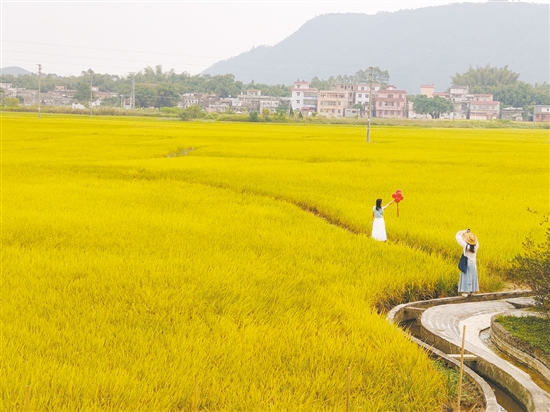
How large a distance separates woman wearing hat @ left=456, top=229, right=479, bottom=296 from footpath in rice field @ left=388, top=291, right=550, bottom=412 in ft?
0.50

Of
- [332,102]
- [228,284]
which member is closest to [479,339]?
[228,284]

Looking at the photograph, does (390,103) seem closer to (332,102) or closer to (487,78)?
(332,102)

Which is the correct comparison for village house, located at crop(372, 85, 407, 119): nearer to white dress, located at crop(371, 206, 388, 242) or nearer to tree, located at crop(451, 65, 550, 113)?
tree, located at crop(451, 65, 550, 113)

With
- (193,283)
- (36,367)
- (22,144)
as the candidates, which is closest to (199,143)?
(22,144)

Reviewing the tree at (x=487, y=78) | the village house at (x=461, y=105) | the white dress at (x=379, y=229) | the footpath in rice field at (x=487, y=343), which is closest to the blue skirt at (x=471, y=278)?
the footpath in rice field at (x=487, y=343)

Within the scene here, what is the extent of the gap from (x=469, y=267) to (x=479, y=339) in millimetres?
1001

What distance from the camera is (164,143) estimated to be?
2477 centimetres

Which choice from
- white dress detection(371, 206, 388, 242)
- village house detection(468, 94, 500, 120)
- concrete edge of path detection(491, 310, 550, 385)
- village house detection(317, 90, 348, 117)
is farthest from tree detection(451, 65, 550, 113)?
concrete edge of path detection(491, 310, 550, 385)

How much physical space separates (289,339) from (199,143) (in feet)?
71.1

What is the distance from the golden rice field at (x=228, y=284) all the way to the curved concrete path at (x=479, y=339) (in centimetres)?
49

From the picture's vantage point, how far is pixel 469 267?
6.02 m

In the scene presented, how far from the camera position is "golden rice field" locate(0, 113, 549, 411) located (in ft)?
11.6

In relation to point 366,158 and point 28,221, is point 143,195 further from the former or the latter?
point 366,158

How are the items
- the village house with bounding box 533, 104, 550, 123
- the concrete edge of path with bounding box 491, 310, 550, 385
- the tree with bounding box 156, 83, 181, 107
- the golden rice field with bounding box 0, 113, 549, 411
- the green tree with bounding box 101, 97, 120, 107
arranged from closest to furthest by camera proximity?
the golden rice field with bounding box 0, 113, 549, 411 < the concrete edge of path with bounding box 491, 310, 550, 385 < the village house with bounding box 533, 104, 550, 123 < the tree with bounding box 156, 83, 181, 107 < the green tree with bounding box 101, 97, 120, 107
